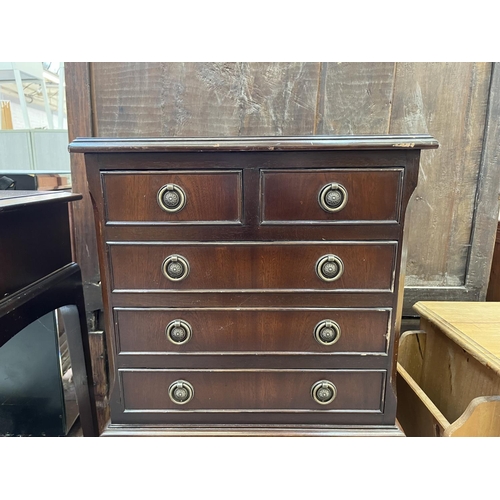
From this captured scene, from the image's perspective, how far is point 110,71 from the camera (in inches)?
45.8

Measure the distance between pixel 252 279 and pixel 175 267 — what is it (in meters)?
0.18

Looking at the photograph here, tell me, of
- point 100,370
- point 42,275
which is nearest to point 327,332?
point 42,275

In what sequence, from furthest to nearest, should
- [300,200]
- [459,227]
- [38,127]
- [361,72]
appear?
[38,127] → [459,227] → [361,72] → [300,200]

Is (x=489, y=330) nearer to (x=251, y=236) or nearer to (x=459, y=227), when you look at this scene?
(x=459, y=227)

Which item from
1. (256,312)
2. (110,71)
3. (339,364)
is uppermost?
(110,71)

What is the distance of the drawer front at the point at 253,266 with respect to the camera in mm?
775

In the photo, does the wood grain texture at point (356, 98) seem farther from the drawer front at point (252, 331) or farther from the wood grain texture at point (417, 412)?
the wood grain texture at point (417, 412)

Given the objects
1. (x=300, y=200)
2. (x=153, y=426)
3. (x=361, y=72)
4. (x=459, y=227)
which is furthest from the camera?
(x=459, y=227)

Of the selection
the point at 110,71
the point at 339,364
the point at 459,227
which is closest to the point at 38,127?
the point at 110,71

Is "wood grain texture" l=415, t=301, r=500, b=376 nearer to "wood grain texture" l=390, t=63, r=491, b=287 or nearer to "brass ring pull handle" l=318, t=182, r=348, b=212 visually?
"wood grain texture" l=390, t=63, r=491, b=287

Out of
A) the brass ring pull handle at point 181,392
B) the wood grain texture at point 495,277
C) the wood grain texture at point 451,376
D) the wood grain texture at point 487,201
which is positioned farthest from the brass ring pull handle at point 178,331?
the wood grain texture at point 495,277

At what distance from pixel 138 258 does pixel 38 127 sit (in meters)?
1.39

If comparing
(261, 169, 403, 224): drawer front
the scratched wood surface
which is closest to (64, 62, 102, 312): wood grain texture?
the scratched wood surface

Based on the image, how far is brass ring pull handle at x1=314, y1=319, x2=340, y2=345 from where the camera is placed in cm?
81
